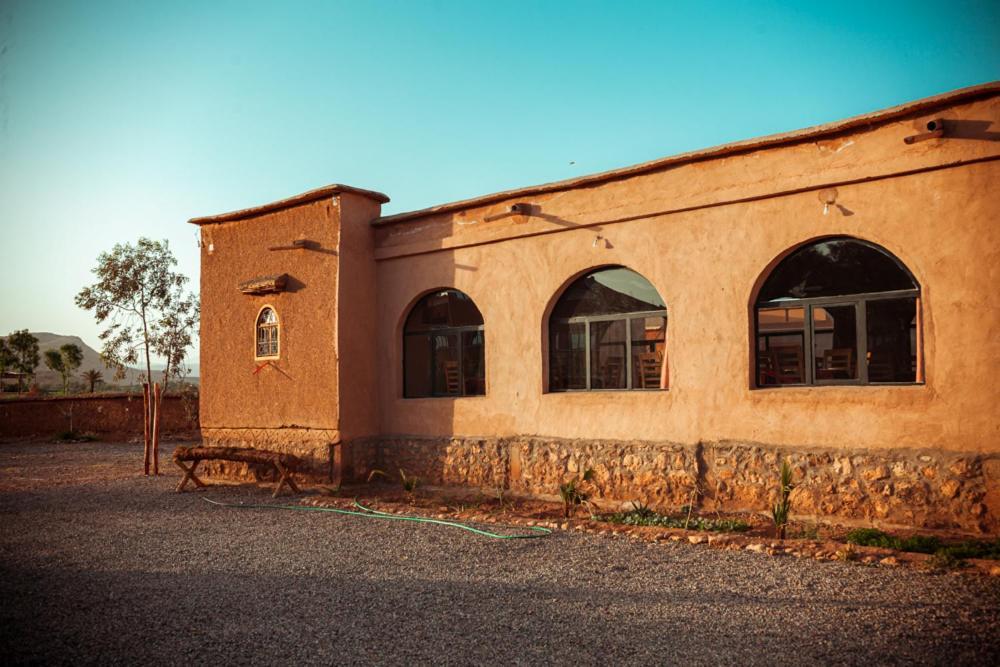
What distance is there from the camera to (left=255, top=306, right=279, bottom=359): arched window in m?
13.0

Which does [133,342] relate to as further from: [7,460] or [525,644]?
[525,644]

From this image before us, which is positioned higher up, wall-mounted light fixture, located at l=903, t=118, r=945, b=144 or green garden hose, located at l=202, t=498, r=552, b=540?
wall-mounted light fixture, located at l=903, t=118, r=945, b=144

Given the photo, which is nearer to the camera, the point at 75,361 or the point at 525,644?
the point at 525,644

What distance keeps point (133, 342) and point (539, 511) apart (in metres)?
22.5

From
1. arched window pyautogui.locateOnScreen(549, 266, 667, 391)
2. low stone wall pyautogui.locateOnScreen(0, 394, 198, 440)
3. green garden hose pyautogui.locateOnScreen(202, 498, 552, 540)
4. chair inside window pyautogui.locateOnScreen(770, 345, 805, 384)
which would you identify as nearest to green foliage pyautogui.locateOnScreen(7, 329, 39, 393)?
low stone wall pyautogui.locateOnScreen(0, 394, 198, 440)

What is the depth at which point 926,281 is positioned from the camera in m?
7.72

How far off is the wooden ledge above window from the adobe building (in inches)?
2.6

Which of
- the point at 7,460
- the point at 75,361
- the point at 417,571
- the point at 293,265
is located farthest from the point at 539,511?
the point at 75,361

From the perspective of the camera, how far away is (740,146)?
8.91 metres

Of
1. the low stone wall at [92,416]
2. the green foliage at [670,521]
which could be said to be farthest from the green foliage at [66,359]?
the green foliage at [670,521]

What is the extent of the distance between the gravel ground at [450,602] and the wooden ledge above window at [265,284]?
5.13 m

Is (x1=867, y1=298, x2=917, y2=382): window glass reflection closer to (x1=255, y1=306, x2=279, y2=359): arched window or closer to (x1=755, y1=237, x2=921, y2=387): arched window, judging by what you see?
(x1=755, y1=237, x2=921, y2=387): arched window

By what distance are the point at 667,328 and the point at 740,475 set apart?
6.75 ft

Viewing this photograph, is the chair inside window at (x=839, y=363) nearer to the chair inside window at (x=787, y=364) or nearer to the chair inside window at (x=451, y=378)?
the chair inside window at (x=787, y=364)
